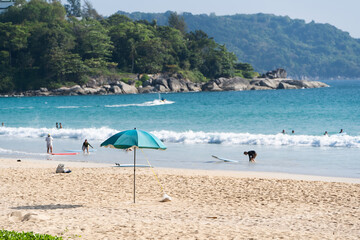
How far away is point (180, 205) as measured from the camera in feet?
41.1

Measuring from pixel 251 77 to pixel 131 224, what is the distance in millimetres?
128300

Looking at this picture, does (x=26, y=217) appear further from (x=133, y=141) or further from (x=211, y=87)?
(x=211, y=87)

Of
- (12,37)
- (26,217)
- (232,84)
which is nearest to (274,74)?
(232,84)

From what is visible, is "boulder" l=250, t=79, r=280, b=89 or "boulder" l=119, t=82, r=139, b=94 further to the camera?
"boulder" l=250, t=79, r=280, b=89

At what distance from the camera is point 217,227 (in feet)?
32.7

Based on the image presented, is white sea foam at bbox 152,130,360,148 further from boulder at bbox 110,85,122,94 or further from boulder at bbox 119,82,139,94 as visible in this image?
boulder at bbox 119,82,139,94

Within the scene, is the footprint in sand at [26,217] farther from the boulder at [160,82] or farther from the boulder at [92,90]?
the boulder at [160,82]

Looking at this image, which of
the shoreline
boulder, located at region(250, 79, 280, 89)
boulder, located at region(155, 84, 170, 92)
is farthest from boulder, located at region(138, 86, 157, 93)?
the shoreline

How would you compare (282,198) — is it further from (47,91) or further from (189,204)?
(47,91)

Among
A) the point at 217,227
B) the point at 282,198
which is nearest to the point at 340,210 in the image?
the point at 282,198

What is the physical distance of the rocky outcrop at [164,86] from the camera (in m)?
104

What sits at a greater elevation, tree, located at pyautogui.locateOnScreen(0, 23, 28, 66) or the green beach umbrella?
tree, located at pyautogui.locateOnScreen(0, 23, 28, 66)

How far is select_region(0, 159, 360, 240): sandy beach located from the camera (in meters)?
9.65

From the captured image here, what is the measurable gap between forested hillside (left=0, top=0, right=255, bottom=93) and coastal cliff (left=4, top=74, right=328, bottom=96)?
83.9 inches
